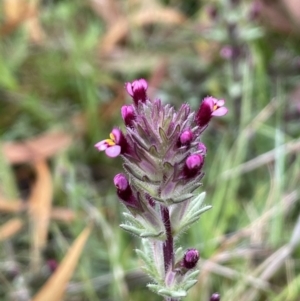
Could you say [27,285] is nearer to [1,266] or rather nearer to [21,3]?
[1,266]

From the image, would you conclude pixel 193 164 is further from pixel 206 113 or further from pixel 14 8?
pixel 14 8

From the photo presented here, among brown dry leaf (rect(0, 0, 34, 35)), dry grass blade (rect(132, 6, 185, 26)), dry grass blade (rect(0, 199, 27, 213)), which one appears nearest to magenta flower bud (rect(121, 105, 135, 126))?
dry grass blade (rect(0, 199, 27, 213))

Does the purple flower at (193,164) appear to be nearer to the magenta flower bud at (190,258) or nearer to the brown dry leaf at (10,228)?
the magenta flower bud at (190,258)

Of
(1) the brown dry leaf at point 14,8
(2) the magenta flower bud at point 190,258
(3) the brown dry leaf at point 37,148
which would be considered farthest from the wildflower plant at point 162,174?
(1) the brown dry leaf at point 14,8

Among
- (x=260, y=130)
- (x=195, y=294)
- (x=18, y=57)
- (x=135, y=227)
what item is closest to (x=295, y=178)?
(x=260, y=130)

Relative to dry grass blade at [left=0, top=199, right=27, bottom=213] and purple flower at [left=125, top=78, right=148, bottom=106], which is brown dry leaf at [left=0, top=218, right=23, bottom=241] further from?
purple flower at [left=125, top=78, right=148, bottom=106]
